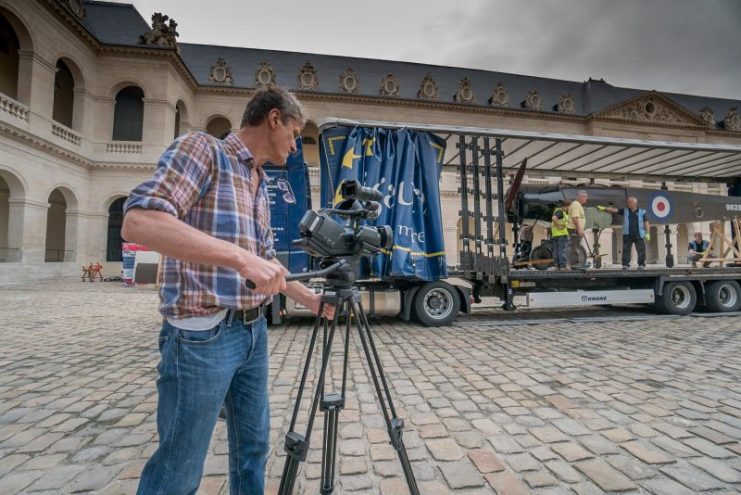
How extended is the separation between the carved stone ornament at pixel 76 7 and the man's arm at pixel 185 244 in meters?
27.6

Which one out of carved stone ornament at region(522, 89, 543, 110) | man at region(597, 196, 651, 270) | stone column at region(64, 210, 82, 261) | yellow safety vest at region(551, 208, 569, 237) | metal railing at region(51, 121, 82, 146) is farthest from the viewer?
carved stone ornament at region(522, 89, 543, 110)

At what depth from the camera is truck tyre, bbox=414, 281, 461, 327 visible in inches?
291

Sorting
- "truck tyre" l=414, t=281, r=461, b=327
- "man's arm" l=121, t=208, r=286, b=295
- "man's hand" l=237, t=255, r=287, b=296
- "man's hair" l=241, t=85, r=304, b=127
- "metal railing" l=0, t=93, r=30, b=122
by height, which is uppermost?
"metal railing" l=0, t=93, r=30, b=122

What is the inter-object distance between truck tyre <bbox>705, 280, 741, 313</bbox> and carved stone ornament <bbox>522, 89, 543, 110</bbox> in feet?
101

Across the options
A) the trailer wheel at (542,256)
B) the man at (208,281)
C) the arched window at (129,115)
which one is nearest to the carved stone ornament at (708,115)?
the trailer wheel at (542,256)

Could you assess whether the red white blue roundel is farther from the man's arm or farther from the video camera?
the man's arm

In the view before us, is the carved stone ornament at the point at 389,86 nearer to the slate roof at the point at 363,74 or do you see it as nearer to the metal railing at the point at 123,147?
the slate roof at the point at 363,74

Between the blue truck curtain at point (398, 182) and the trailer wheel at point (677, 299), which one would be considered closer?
the blue truck curtain at point (398, 182)

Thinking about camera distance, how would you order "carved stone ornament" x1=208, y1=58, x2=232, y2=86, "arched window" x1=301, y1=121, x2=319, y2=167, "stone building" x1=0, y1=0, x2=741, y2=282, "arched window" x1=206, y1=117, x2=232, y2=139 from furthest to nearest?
"arched window" x1=301, y1=121, x2=319, y2=167, "carved stone ornament" x1=208, y1=58, x2=232, y2=86, "arched window" x1=206, y1=117, x2=232, y2=139, "stone building" x1=0, y1=0, x2=741, y2=282

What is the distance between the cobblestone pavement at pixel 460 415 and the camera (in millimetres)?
2346

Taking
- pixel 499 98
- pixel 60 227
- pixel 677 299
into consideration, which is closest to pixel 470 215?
pixel 677 299

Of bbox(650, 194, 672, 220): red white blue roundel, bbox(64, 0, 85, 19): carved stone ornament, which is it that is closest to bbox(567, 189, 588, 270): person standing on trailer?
bbox(650, 194, 672, 220): red white blue roundel

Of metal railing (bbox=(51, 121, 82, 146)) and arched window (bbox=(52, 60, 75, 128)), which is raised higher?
arched window (bbox=(52, 60, 75, 128))

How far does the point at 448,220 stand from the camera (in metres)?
25.8
